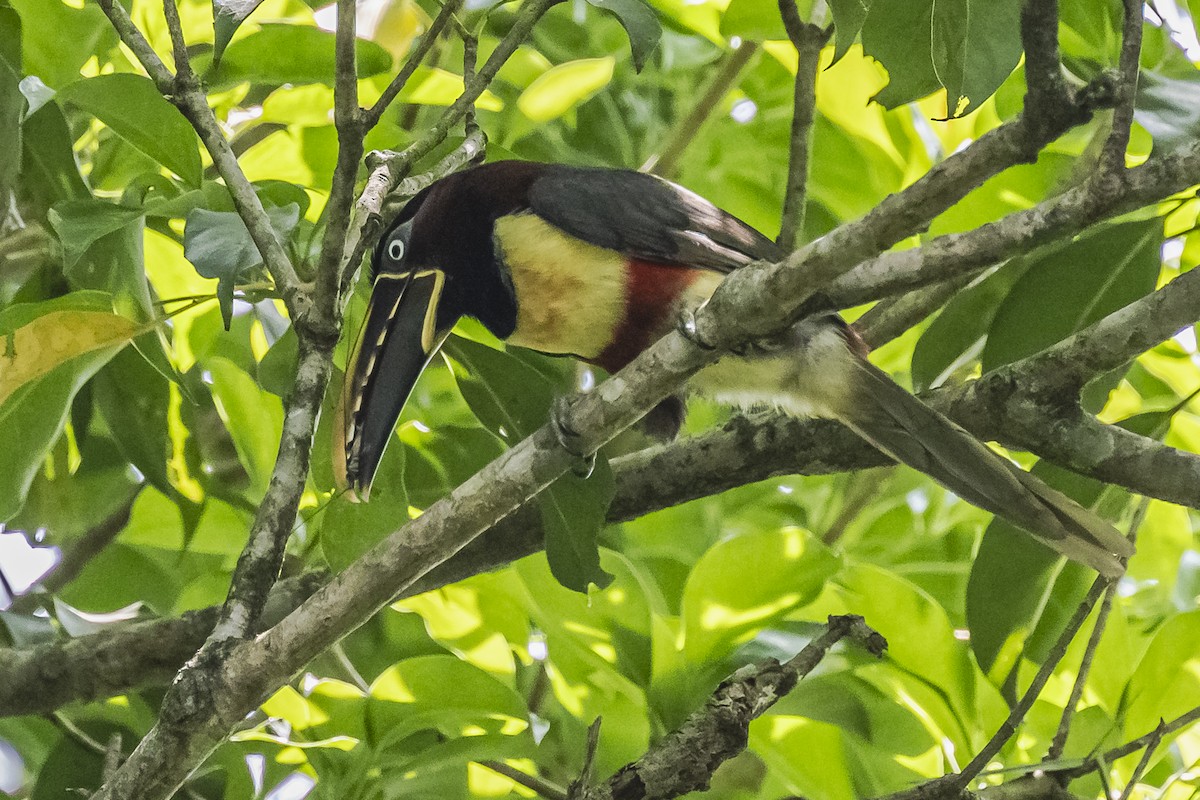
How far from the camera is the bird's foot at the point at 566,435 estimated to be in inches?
67.2

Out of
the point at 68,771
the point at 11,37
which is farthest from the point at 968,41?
the point at 68,771

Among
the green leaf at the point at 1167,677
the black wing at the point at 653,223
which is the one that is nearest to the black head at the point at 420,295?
the black wing at the point at 653,223

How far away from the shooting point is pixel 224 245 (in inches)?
70.0

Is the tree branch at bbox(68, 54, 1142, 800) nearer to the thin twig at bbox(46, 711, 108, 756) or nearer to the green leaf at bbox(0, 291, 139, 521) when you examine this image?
the green leaf at bbox(0, 291, 139, 521)

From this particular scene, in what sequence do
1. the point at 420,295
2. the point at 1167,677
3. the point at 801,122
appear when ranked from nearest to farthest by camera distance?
the point at 1167,677
the point at 801,122
the point at 420,295

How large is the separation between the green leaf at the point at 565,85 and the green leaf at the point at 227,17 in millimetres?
771

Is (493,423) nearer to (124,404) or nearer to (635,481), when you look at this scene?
(635,481)

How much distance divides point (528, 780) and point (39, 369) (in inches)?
40.1

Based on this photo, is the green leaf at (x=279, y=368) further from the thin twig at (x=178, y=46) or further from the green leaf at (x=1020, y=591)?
the green leaf at (x=1020, y=591)

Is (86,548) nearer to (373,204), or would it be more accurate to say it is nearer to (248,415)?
(248,415)

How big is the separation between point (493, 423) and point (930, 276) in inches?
35.7

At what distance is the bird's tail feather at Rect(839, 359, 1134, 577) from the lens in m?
2.02

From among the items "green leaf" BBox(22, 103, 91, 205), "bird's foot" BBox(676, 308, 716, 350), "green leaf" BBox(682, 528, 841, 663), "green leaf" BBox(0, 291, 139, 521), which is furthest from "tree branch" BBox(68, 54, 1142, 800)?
"green leaf" BBox(22, 103, 91, 205)

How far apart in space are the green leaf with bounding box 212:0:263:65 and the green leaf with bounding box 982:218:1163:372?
131cm
